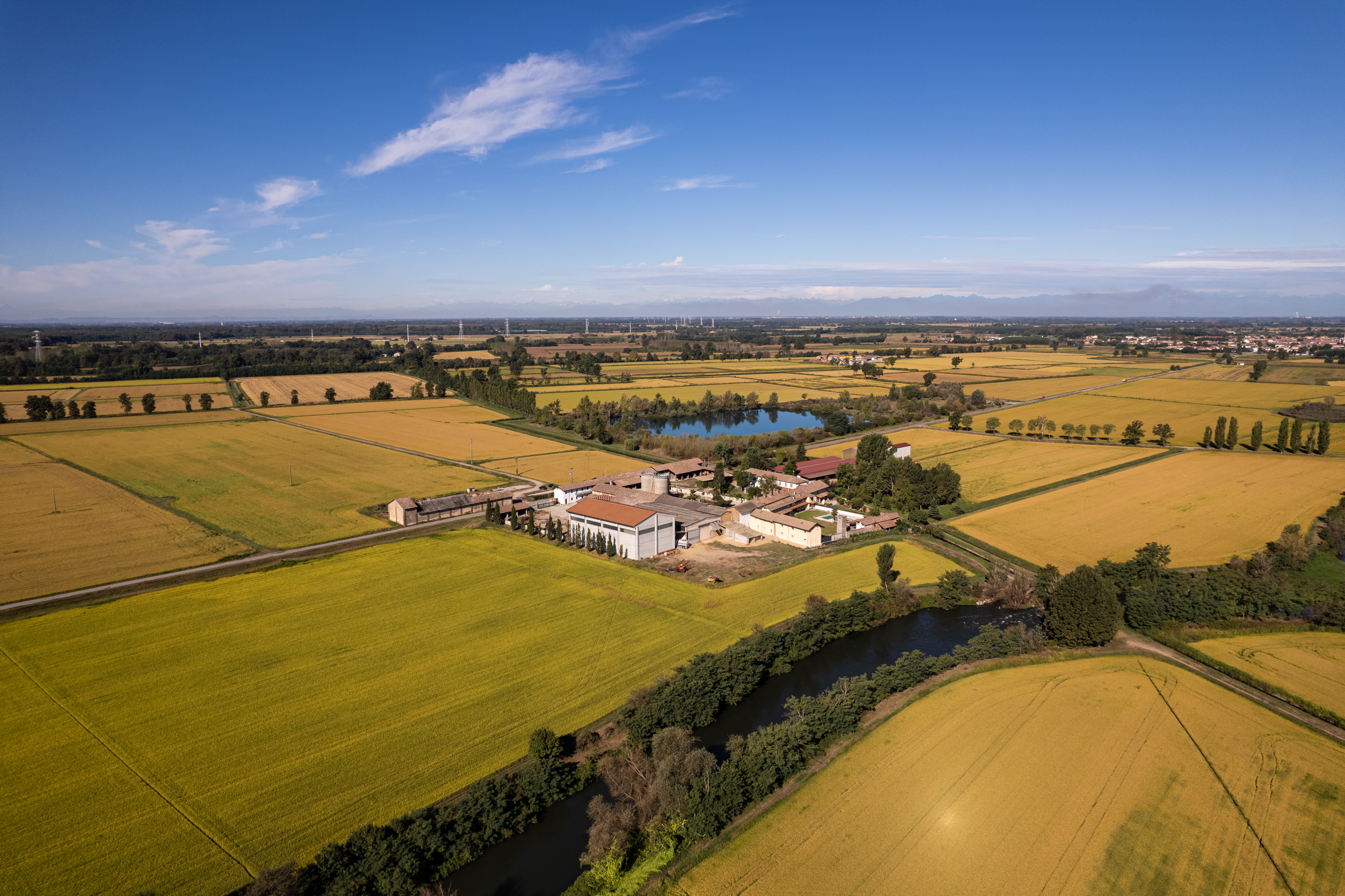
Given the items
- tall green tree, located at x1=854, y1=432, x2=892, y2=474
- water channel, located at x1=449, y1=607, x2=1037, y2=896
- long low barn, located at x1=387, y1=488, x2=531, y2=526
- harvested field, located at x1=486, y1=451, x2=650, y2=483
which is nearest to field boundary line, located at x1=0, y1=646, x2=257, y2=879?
water channel, located at x1=449, y1=607, x2=1037, y2=896

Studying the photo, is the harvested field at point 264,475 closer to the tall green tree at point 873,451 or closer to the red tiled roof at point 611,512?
the red tiled roof at point 611,512

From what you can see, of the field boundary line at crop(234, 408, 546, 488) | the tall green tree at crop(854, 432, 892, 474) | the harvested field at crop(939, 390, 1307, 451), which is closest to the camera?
the tall green tree at crop(854, 432, 892, 474)

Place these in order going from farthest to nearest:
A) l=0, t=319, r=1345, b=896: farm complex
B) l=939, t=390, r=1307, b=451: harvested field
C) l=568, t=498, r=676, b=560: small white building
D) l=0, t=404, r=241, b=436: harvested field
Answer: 1. l=939, t=390, r=1307, b=451: harvested field
2. l=0, t=404, r=241, b=436: harvested field
3. l=568, t=498, r=676, b=560: small white building
4. l=0, t=319, r=1345, b=896: farm complex

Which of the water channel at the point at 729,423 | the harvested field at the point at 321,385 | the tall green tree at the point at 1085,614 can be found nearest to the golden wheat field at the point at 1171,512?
the tall green tree at the point at 1085,614

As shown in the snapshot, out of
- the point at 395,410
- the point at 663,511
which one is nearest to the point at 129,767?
the point at 663,511

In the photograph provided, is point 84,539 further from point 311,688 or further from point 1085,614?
point 1085,614

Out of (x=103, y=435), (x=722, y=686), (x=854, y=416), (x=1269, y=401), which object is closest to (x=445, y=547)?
(x=722, y=686)

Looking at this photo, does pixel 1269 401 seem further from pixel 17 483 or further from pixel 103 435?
pixel 103 435

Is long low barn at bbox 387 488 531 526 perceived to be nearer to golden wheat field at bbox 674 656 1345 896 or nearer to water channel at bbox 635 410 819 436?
water channel at bbox 635 410 819 436
